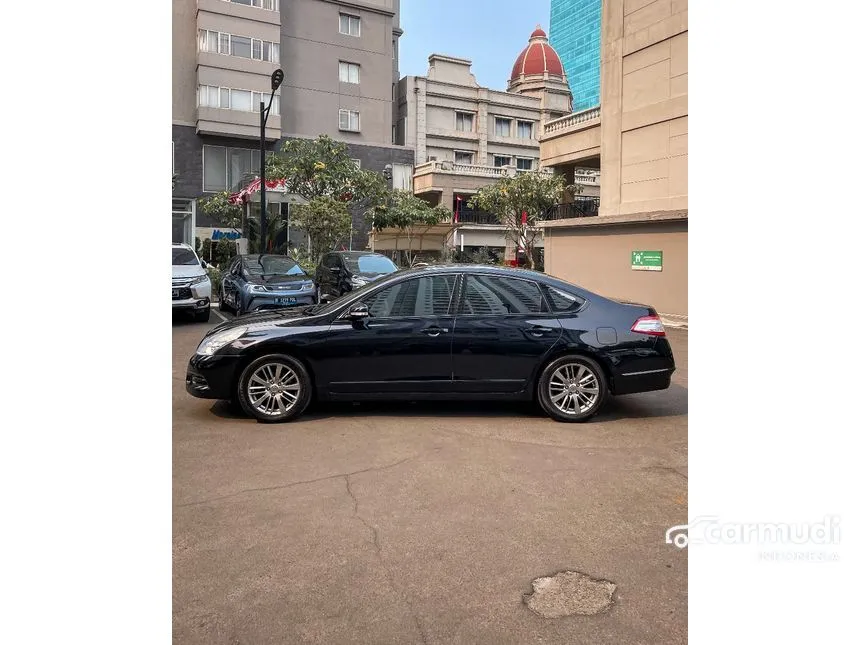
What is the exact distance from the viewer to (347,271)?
52.0ft

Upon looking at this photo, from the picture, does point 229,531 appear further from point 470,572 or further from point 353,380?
point 353,380

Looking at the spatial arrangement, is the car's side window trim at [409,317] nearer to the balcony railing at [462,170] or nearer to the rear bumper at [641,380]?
the rear bumper at [641,380]

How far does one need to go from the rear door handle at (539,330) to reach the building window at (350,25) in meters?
41.9

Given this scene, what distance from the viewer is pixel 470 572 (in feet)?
11.4

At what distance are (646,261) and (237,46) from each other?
28472 millimetres

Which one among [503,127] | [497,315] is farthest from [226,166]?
[497,315]

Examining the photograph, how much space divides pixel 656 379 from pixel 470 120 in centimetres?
4928

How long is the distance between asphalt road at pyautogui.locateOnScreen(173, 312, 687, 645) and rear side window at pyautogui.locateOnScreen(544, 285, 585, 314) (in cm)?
109

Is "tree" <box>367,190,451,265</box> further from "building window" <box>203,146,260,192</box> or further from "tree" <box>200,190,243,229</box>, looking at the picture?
"building window" <box>203,146,260,192</box>

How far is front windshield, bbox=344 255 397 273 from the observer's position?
16.0 metres

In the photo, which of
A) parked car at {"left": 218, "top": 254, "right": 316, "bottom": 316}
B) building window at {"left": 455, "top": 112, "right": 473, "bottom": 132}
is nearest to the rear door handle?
parked car at {"left": 218, "top": 254, "right": 316, "bottom": 316}

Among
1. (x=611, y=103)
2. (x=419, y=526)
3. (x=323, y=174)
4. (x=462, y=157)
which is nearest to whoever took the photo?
(x=419, y=526)

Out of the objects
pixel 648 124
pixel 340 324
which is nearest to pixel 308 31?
pixel 648 124

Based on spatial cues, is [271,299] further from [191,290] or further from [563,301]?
[563,301]
